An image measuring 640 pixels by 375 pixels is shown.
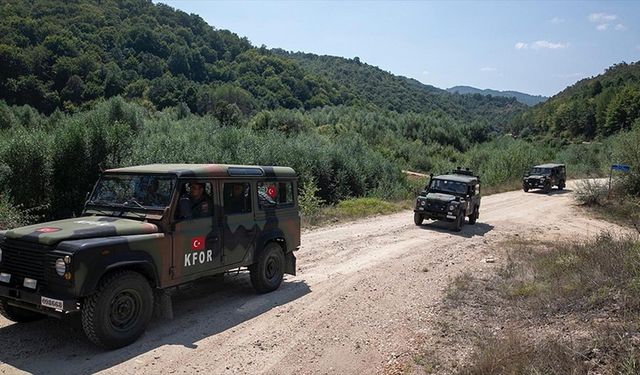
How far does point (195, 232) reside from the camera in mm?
7133

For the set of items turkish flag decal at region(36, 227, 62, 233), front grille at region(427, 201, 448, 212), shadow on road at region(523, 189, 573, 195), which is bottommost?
shadow on road at region(523, 189, 573, 195)

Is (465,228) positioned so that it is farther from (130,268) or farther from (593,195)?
(130,268)

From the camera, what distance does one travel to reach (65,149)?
15.8 m

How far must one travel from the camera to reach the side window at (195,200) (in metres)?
6.81

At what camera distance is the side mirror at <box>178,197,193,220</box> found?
6772 millimetres

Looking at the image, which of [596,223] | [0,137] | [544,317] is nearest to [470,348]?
[544,317]

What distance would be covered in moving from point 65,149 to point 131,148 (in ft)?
7.52

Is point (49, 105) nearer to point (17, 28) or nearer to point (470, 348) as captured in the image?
point (17, 28)

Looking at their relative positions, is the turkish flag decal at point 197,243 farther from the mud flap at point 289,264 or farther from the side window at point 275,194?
the mud flap at point 289,264

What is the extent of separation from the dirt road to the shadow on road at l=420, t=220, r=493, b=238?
370 centimetres

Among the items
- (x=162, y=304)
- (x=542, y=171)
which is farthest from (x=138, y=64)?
(x=162, y=304)

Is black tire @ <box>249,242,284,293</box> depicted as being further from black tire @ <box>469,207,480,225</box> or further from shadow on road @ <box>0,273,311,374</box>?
black tire @ <box>469,207,480,225</box>

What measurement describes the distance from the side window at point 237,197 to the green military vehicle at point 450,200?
1077cm

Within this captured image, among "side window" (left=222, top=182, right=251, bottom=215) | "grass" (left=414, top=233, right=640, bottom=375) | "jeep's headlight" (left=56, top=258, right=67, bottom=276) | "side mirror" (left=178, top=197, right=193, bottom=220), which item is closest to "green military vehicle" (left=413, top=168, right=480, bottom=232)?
"grass" (left=414, top=233, right=640, bottom=375)
